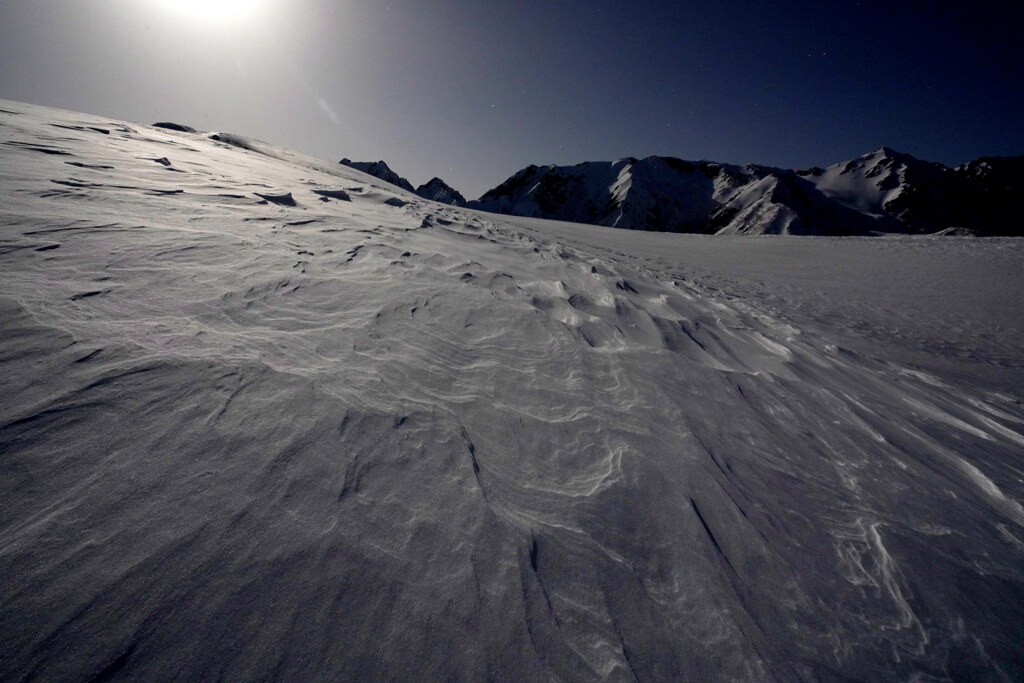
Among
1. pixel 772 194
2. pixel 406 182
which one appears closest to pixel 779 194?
pixel 772 194

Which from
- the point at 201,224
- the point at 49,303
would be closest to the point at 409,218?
the point at 201,224

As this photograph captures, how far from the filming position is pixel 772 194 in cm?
7738

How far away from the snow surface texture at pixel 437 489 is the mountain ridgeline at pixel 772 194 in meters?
90.7

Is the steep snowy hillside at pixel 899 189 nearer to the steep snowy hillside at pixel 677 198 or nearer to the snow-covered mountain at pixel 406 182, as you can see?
the steep snowy hillside at pixel 677 198

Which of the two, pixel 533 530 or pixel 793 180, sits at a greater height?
pixel 793 180

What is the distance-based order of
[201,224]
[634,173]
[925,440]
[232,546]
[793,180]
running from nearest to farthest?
[232,546], [925,440], [201,224], [793,180], [634,173]

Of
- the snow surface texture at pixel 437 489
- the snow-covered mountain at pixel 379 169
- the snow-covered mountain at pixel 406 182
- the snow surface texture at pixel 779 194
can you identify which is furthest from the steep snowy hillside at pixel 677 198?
the snow surface texture at pixel 437 489

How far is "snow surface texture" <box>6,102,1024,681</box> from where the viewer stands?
925mm

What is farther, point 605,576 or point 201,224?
point 201,224

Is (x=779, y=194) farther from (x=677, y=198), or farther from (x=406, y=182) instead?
(x=406, y=182)

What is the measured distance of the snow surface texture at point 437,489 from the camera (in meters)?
0.92

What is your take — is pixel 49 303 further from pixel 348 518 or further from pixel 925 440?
pixel 925 440

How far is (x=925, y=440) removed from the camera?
7.69ft

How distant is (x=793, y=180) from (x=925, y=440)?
4321 inches
